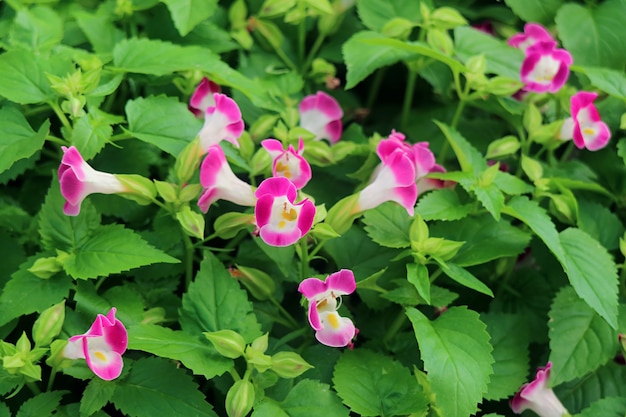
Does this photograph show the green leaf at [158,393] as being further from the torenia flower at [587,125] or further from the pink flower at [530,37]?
the pink flower at [530,37]

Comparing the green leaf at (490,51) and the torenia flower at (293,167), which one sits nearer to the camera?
the torenia flower at (293,167)

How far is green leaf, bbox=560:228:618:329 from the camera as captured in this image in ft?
3.25

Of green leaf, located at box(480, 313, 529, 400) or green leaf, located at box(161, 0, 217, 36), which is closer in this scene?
green leaf, located at box(480, 313, 529, 400)

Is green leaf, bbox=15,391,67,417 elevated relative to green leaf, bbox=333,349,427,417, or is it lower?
lower

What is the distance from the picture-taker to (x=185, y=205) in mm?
1003

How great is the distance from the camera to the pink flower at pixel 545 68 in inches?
46.7

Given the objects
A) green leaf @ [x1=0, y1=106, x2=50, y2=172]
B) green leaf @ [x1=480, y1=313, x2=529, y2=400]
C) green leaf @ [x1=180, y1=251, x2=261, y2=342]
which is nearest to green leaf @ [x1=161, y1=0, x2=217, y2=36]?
green leaf @ [x1=0, y1=106, x2=50, y2=172]

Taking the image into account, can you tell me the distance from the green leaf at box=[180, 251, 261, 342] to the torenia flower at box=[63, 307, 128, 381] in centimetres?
11

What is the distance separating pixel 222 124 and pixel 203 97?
0.13m

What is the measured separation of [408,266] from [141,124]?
1.34 feet

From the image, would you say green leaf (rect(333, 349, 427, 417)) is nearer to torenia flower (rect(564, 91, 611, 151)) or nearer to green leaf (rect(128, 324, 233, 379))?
green leaf (rect(128, 324, 233, 379))

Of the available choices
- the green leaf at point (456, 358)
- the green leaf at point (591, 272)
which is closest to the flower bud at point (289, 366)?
the green leaf at point (456, 358)

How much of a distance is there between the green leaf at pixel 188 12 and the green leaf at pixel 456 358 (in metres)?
0.56

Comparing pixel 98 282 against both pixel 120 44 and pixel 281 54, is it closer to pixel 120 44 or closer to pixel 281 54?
pixel 120 44
